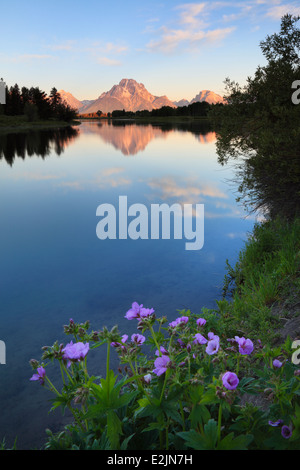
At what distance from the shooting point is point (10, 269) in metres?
9.68

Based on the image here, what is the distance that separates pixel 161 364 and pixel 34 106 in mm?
118905

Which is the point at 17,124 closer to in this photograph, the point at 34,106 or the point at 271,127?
the point at 34,106

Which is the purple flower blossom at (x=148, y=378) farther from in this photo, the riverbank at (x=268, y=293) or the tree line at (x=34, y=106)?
the tree line at (x=34, y=106)

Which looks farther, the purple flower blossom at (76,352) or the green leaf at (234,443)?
the purple flower blossom at (76,352)

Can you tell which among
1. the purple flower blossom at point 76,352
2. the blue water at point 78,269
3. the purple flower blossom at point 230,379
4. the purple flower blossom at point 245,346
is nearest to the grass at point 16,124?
the blue water at point 78,269

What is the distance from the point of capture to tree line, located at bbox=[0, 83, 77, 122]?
10712 centimetres

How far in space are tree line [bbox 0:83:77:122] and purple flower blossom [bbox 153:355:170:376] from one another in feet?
372

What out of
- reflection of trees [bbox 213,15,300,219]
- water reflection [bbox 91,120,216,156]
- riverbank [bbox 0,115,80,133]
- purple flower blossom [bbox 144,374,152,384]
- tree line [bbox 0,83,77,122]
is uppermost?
tree line [bbox 0,83,77,122]

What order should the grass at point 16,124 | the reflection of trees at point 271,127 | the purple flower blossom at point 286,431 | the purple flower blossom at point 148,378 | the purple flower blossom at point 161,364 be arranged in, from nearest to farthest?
the purple flower blossom at point 286,431, the purple flower blossom at point 161,364, the purple flower blossom at point 148,378, the reflection of trees at point 271,127, the grass at point 16,124

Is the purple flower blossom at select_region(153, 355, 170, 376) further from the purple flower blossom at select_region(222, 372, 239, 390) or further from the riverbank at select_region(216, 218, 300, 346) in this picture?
the riverbank at select_region(216, 218, 300, 346)

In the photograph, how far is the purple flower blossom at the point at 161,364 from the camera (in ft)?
7.42

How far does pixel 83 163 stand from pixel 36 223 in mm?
19822

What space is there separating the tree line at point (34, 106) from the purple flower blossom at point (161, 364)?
113 metres

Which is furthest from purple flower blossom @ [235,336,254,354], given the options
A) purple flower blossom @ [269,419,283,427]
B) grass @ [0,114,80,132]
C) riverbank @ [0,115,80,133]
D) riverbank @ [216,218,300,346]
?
grass @ [0,114,80,132]
